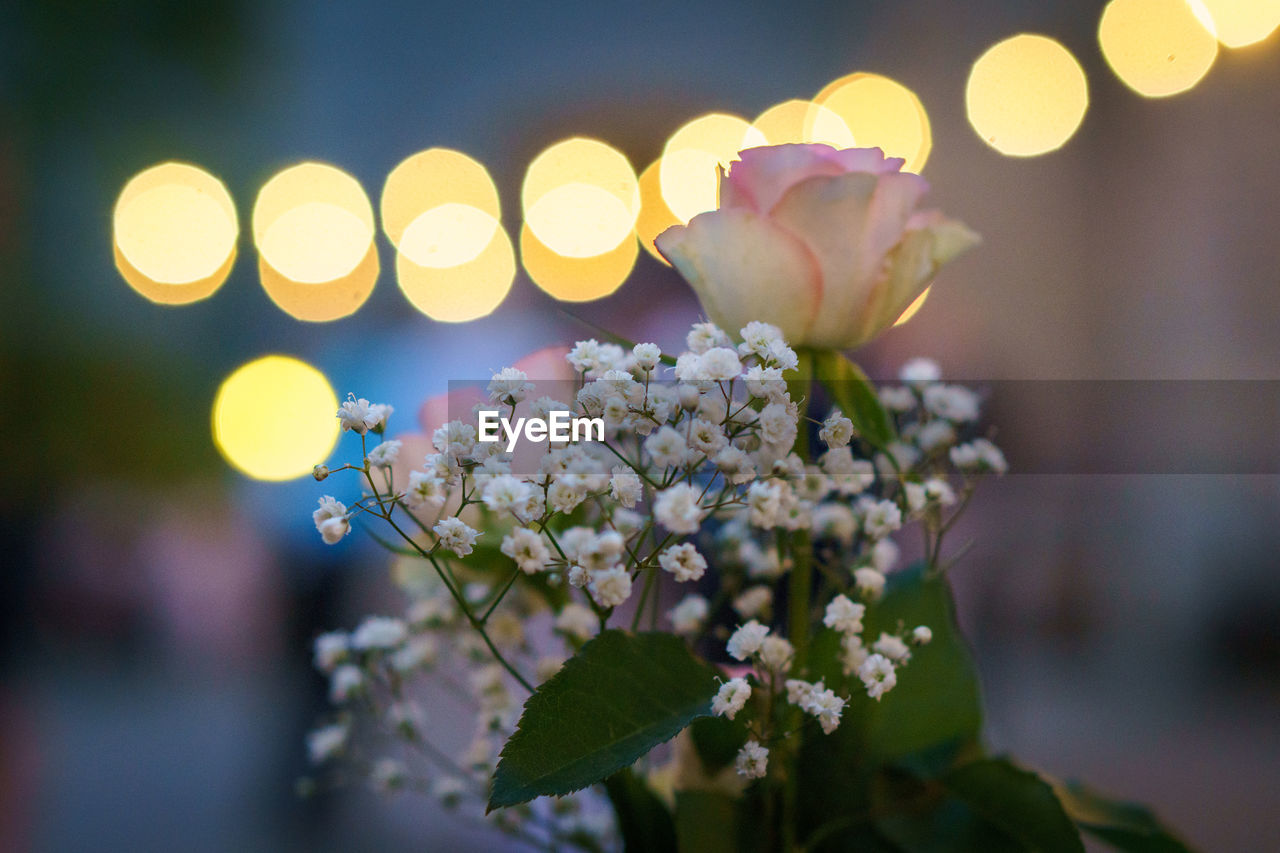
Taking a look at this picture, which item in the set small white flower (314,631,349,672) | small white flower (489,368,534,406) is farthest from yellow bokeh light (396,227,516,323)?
small white flower (489,368,534,406)

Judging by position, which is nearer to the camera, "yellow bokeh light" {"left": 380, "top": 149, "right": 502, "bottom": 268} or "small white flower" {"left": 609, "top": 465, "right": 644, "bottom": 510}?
"small white flower" {"left": 609, "top": 465, "right": 644, "bottom": 510}

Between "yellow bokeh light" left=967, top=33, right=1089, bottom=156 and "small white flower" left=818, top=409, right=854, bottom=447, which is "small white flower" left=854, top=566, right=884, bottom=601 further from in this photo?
"yellow bokeh light" left=967, top=33, right=1089, bottom=156

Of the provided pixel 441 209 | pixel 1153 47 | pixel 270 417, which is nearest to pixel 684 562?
pixel 441 209

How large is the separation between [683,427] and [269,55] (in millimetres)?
1311

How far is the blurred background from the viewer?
1034mm

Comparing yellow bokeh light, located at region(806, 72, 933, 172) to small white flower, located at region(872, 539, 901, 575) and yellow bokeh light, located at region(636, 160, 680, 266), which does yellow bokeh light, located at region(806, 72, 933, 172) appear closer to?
yellow bokeh light, located at region(636, 160, 680, 266)

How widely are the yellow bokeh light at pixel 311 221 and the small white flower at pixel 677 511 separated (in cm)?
79

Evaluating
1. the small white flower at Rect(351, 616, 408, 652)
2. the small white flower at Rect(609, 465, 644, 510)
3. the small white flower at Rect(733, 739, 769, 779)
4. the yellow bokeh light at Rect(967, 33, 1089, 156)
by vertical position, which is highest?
the yellow bokeh light at Rect(967, 33, 1089, 156)

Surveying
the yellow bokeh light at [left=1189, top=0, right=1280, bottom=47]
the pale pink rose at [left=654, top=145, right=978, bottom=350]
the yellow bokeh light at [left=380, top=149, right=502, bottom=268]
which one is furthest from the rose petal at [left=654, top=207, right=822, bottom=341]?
the yellow bokeh light at [left=1189, top=0, right=1280, bottom=47]

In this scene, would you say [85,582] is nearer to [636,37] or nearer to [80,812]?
[80,812]

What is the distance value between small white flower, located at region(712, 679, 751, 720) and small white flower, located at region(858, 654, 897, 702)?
3 cm

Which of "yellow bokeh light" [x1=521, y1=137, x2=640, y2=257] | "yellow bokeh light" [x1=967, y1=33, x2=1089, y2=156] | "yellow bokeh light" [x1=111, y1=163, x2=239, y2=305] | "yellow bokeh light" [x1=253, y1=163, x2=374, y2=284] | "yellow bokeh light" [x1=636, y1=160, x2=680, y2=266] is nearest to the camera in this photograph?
"yellow bokeh light" [x1=636, y1=160, x2=680, y2=266]

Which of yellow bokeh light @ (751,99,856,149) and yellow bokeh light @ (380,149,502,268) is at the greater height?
yellow bokeh light @ (751,99,856,149)

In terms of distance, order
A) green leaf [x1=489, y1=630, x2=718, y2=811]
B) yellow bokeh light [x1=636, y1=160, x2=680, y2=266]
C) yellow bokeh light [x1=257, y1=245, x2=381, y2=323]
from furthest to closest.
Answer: yellow bokeh light [x1=257, y1=245, x2=381, y2=323], yellow bokeh light [x1=636, y1=160, x2=680, y2=266], green leaf [x1=489, y1=630, x2=718, y2=811]
